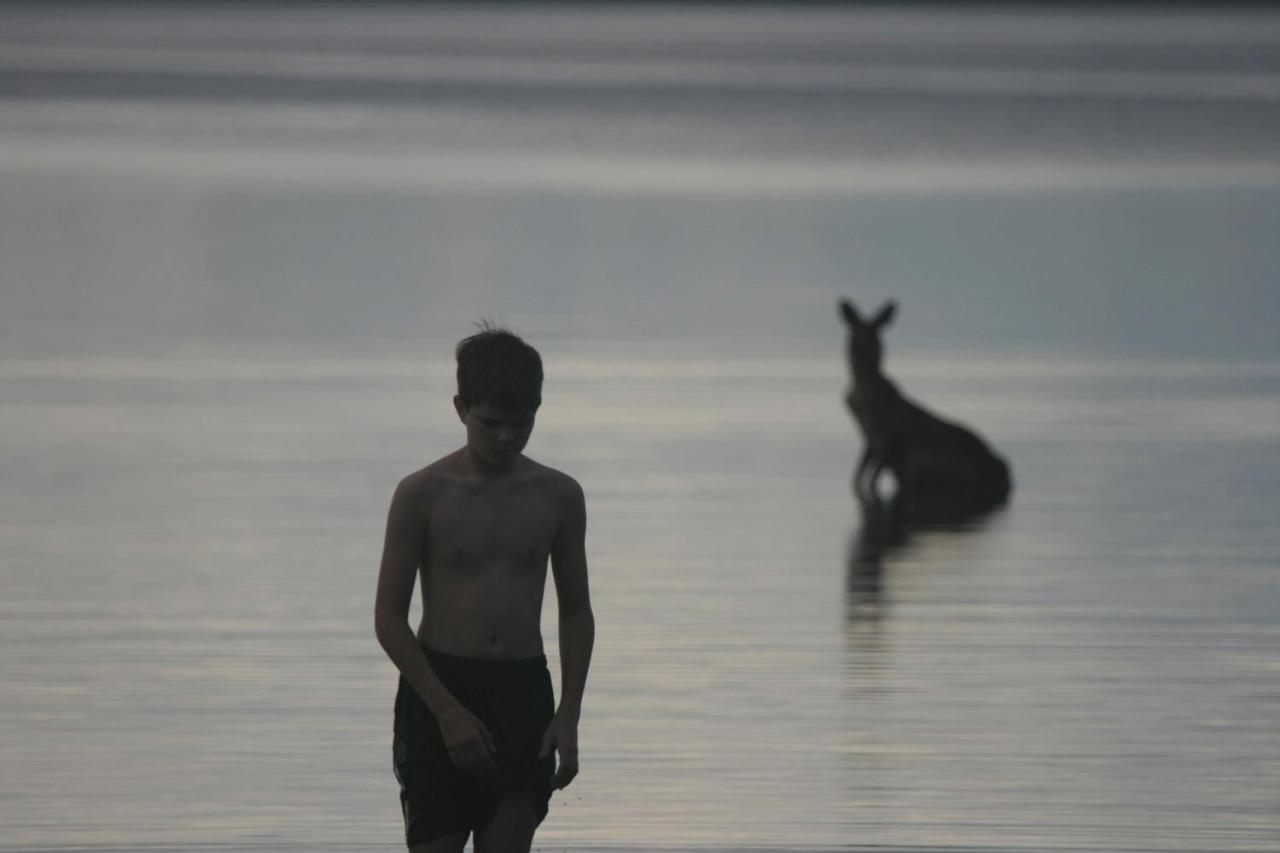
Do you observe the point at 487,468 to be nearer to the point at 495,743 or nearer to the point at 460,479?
the point at 460,479

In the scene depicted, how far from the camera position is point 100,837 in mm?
6418

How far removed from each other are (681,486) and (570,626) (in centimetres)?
709

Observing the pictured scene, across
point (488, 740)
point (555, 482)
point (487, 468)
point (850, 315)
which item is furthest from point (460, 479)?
point (850, 315)

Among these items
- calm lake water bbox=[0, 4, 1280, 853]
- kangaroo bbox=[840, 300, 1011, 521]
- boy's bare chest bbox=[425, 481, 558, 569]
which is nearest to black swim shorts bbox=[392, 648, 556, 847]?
boy's bare chest bbox=[425, 481, 558, 569]

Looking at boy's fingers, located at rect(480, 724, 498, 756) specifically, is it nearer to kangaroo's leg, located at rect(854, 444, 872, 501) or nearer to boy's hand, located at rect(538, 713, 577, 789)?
boy's hand, located at rect(538, 713, 577, 789)

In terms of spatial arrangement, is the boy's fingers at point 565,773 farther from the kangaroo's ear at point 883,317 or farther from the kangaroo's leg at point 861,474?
the kangaroo's ear at point 883,317

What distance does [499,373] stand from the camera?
473cm

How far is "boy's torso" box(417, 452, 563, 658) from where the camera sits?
4848 mm

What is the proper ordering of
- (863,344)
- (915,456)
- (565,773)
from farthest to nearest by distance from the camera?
1. (863,344)
2. (915,456)
3. (565,773)

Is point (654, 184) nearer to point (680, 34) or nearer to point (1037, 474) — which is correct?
point (1037, 474)

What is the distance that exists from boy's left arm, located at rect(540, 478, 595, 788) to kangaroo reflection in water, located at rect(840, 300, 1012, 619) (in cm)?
615

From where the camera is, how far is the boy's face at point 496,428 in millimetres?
4742

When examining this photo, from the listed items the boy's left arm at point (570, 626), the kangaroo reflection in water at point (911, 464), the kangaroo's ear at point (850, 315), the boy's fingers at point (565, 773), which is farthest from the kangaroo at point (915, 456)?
the boy's fingers at point (565, 773)

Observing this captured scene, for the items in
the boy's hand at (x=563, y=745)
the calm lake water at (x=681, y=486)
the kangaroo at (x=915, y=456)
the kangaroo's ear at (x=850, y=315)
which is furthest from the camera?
the kangaroo's ear at (x=850, y=315)
